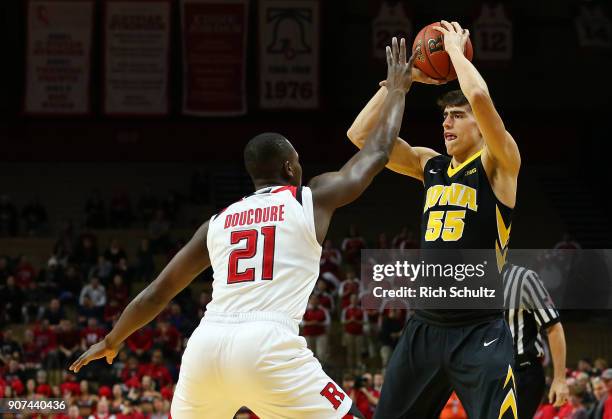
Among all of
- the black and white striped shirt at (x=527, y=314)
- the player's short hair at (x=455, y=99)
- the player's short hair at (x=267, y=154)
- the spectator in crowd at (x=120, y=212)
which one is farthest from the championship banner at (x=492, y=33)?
the player's short hair at (x=267, y=154)

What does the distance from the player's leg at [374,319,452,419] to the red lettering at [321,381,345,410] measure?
1.11 metres

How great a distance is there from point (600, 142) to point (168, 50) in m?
12.0

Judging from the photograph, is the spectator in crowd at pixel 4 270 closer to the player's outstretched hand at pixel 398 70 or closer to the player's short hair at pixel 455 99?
the player's short hair at pixel 455 99

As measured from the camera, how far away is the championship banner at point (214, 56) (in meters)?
23.4

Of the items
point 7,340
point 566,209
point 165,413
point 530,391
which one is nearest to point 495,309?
point 530,391

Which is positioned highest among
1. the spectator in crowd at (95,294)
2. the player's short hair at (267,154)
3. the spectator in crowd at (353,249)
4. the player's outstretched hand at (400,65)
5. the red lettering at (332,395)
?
the player's outstretched hand at (400,65)

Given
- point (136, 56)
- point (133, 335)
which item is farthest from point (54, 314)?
point (136, 56)

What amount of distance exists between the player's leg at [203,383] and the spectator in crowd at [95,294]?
14332 mm

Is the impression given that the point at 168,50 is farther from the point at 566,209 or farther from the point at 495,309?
the point at 495,309

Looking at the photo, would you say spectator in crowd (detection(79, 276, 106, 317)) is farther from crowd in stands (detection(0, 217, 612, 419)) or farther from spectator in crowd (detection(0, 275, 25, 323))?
spectator in crowd (detection(0, 275, 25, 323))

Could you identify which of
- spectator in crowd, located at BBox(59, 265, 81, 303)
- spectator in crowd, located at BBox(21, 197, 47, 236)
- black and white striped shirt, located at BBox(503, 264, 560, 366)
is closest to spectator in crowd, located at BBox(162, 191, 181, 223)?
spectator in crowd, located at BBox(21, 197, 47, 236)

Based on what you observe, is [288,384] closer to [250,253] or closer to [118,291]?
[250,253]

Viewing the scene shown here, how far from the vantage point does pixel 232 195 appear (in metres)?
25.7

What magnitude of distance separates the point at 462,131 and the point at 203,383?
2.35 m
